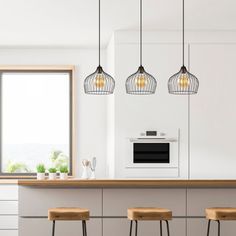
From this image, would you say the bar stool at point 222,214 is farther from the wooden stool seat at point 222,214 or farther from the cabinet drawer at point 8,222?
the cabinet drawer at point 8,222

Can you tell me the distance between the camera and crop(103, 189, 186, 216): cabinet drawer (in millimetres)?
6555

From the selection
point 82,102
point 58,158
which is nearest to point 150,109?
point 82,102

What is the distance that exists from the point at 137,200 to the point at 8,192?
310cm

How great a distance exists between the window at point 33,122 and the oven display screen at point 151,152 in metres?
1.66

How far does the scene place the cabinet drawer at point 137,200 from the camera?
6555 mm

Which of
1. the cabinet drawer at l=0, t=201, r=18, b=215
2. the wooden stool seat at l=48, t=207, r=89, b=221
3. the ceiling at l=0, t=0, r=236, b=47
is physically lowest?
the cabinet drawer at l=0, t=201, r=18, b=215

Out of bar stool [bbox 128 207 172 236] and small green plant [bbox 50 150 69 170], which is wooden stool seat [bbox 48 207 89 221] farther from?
small green plant [bbox 50 150 69 170]

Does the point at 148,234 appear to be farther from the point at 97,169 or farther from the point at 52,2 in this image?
the point at 97,169

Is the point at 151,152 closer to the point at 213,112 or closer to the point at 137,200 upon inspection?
the point at 213,112

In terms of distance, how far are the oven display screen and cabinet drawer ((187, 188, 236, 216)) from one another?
6.23 ft

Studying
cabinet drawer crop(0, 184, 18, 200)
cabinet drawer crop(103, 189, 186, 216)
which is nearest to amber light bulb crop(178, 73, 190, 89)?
cabinet drawer crop(103, 189, 186, 216)

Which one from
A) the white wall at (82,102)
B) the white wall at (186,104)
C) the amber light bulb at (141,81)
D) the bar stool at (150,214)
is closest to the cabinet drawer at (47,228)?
the bar stool at (150,214)

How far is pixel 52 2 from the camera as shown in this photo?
22.1ft

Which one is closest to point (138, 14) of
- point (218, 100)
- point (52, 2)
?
point (52, 2)
